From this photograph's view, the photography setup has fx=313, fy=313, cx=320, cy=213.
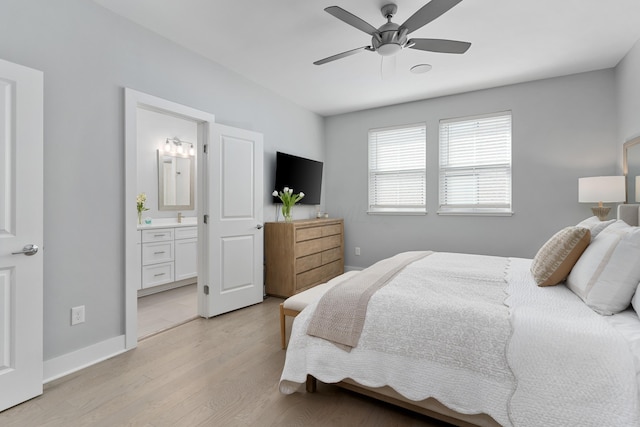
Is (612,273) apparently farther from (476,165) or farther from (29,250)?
(29,250)

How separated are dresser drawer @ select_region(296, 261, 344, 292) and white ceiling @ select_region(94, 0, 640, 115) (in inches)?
95.5

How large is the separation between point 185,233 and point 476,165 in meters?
4.17

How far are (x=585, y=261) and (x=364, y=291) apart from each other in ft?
3.99

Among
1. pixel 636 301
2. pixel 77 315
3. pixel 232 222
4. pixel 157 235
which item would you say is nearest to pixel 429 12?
pixel 636 301

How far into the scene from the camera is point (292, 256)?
3.85m

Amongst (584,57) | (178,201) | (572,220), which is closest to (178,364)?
(178,201)

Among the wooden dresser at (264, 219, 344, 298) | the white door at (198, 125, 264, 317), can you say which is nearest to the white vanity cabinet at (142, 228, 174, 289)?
the white door at (198, 125, 264, 317)

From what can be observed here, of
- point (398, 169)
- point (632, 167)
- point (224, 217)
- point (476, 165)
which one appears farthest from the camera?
point (398, 169)

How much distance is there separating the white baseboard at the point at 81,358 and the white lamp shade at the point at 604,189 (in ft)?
14.6

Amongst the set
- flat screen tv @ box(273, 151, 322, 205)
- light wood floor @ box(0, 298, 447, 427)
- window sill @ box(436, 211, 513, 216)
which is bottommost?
light wood floor @ box(0, 298, 447, 427)

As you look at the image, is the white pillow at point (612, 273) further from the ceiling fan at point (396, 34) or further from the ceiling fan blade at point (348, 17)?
the ceiling fan blade at point (348, 17)

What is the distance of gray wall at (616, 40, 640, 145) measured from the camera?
2.90 metres

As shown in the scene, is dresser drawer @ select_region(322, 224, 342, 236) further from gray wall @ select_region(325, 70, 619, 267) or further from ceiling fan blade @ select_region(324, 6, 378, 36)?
ceiling fan blade @ select_region(324, 6, 378, 36)

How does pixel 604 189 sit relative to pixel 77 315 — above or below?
above
